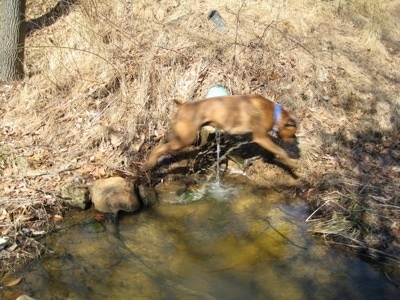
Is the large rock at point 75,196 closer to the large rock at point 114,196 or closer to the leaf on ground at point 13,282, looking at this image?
the large rock at point 114,196

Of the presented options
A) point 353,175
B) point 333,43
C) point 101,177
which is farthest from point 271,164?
point 333,43

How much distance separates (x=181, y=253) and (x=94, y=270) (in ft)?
3.47

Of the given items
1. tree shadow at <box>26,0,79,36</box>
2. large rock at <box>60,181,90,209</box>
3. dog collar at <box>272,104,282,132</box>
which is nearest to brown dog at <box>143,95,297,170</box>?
dog collar at <box>272,104,282,132</box>

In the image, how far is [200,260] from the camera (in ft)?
16.3

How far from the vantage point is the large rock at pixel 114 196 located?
5.64m

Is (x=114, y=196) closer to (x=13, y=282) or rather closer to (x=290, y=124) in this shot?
(x=13, y=282)

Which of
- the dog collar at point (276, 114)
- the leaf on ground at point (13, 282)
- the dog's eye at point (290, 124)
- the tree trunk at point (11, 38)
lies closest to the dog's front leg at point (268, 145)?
the dog collar at point (276, 114)

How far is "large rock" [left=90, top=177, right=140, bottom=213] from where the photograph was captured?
5645 mm

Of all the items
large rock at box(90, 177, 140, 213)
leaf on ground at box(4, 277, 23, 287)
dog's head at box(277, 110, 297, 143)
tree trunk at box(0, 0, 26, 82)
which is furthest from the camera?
tree trunk at box(0, 0, 26, 82)

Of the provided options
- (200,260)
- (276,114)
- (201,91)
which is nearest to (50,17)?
(201,91)

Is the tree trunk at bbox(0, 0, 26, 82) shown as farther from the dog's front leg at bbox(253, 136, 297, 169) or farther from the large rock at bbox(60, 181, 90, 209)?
the dog's front leg at bbox(253, 136, 297, 169)

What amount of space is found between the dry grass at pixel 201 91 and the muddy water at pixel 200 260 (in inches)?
20.5

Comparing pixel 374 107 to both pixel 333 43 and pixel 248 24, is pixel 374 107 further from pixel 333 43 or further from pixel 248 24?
pixel 248 24

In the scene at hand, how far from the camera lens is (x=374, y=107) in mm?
7625
